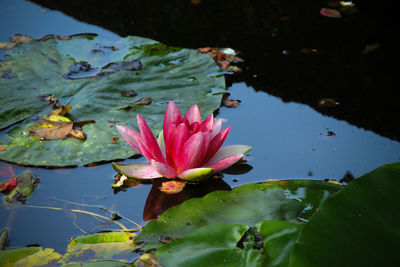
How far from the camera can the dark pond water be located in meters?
1.28

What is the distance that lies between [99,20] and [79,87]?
107cm

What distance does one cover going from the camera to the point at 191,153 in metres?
1.33

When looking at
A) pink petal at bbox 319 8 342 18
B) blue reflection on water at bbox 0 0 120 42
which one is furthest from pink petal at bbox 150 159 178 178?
pink petal at bbox 319 8 342 18

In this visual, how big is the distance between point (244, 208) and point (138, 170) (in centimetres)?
44

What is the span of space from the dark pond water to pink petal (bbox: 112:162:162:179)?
5 cm

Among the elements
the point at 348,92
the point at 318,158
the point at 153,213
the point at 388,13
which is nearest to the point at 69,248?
the point at 153,213

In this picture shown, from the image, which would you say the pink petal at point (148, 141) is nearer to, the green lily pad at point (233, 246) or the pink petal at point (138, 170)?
the pink petal at point (138, 170)

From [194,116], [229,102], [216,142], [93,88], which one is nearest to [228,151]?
[216,142]

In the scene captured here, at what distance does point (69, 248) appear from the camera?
1146 millimetres

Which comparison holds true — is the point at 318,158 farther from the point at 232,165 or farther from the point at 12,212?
the point at 12,212

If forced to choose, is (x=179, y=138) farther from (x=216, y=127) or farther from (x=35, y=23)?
(x=35, y=23)

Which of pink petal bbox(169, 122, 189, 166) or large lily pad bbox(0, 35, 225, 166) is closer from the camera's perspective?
pink petal bbox(169, 122, 189, 166)

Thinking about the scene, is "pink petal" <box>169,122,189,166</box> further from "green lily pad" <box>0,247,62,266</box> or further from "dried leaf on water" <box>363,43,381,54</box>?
"dried leaf on water" <box>363,43,381,54</box>

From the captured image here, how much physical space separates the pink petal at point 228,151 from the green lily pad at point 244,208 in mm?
202
